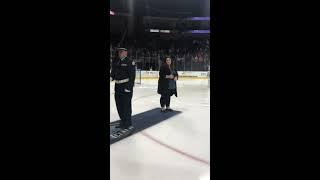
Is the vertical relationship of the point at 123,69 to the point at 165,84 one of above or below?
above

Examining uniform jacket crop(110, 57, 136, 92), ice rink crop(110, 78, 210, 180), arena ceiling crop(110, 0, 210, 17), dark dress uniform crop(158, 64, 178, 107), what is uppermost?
arena ceiling crop(110, 0, 210, 17)

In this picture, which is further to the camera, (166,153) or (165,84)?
(165,84)

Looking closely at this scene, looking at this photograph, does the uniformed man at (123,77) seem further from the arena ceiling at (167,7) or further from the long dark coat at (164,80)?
the arena ceiling at (167,7)

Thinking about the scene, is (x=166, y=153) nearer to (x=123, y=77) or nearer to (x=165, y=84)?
(x=123, y=77)

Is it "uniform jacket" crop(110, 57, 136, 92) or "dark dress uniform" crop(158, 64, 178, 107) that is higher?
"uniform jacket" crop(110, 57, 136, 92)

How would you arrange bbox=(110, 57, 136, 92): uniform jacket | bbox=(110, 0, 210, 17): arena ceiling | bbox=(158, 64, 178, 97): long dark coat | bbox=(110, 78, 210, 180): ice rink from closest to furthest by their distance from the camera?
1. bbox=(110, 78, 210, 180): ice rink
2. bbox=(110, 57, 136, 92): uniform jacket
3. bbox=(158, 64, 178, 97): long dark coat
4. bbox=(110, 0, 210, 17): arena ceiling

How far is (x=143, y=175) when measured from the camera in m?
2.98

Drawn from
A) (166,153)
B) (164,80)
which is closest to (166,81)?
(164,80)

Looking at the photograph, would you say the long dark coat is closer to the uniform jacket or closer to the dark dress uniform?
the dark dress uniform

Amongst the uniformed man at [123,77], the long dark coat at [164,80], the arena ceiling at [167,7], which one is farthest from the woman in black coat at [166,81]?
the arena ceiling at [167,7]

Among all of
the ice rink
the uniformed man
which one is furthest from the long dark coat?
the uniformed man
